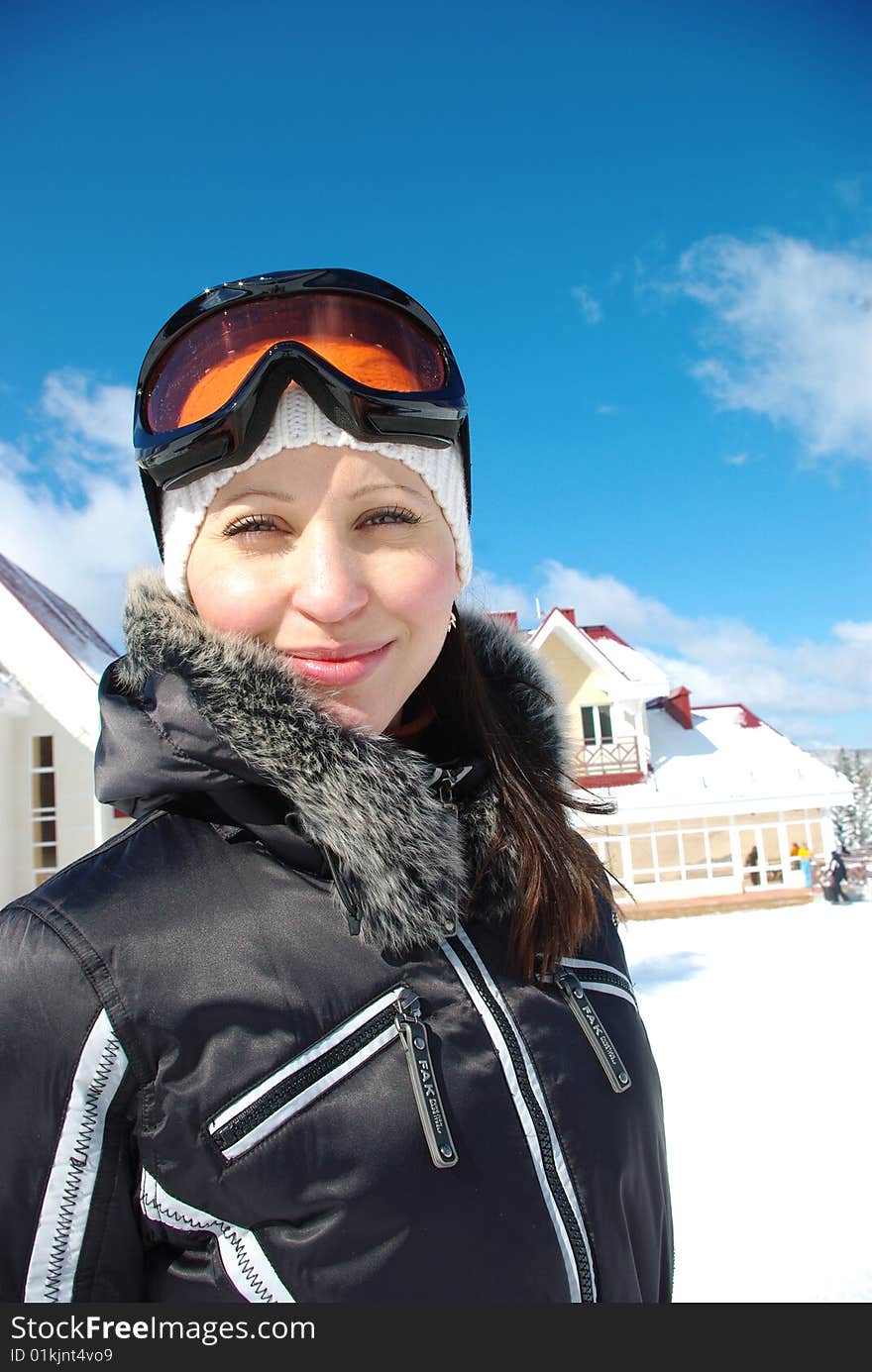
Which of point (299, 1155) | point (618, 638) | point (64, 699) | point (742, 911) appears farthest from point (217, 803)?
point (618, 638)

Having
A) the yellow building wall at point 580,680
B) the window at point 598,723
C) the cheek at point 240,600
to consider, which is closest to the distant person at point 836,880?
the yellow building wall at point 580,680

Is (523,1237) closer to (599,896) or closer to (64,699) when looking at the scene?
(599,896)

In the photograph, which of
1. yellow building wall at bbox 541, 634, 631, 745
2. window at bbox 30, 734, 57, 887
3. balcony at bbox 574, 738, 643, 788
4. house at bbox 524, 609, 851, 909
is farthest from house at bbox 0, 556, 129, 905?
yellow building wall at bbox 541, 634, 631, 745

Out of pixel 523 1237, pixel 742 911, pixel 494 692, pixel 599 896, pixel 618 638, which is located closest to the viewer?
pixel 523 1237

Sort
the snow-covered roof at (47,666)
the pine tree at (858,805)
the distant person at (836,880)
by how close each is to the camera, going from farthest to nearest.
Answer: the pine tree at (858,805) < the distant person at (836,880) < the snow-covered roof at (47,666)

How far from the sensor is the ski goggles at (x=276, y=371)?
1.18 m

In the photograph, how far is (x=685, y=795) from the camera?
19.4 m

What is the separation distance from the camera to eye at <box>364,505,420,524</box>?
1.20 m

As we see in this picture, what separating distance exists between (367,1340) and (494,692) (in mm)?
1114

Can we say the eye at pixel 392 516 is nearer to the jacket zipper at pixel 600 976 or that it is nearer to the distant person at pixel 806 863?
the jacket zipper at pixel 600 976

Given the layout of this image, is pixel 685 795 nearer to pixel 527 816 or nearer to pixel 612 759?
pixel 612 759

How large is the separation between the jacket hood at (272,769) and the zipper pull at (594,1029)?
0.74 ft

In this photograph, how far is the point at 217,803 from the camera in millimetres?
1109

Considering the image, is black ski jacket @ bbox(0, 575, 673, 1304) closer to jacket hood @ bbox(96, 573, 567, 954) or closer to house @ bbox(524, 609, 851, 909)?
jacket hood @ bbox(96, 573, 567, 954)
